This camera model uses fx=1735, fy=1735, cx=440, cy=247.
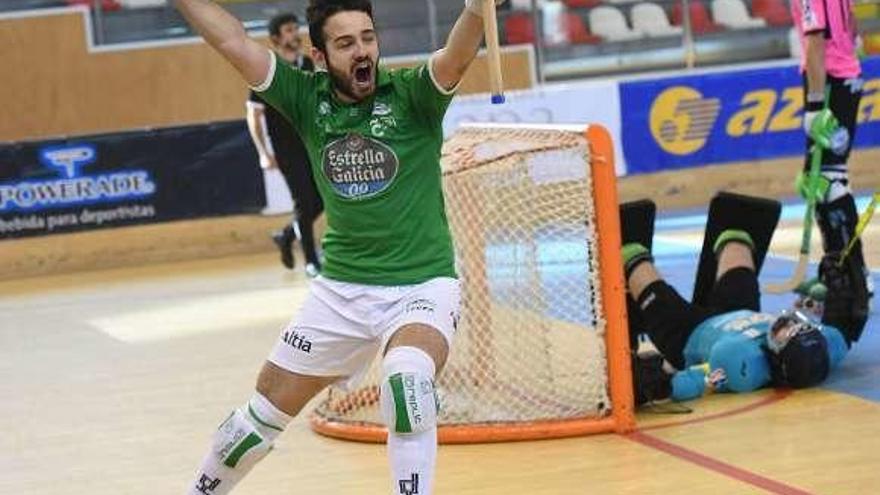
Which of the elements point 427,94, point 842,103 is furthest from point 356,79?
point 842,103

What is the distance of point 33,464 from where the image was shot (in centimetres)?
732

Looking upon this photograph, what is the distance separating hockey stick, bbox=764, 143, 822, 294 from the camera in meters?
9.58

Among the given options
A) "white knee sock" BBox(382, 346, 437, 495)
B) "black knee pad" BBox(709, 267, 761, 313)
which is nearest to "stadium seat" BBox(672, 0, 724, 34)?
"black knee pad" BBox(709, 267, 761, 313)

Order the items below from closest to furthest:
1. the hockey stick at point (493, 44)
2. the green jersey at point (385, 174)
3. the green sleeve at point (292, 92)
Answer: the hockey stick at point (493, 44) < the green jersey at point (385, 174) < the green sleeve at point (292, 92)

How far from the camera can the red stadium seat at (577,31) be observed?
18.5m

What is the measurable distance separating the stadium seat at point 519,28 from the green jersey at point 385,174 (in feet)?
41.3

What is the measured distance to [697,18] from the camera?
18656 millimetres

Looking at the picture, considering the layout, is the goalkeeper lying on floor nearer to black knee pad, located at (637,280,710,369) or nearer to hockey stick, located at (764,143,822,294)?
black knee pad, located at (637,280,710,369)

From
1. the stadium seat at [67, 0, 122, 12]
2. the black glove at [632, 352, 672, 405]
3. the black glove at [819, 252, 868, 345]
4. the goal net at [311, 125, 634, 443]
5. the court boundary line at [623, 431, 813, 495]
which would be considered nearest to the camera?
the court boundary line at [623, 431, 813, 495]

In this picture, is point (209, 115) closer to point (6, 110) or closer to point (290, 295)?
point (6, 110)

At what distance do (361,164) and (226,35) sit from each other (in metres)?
0.60

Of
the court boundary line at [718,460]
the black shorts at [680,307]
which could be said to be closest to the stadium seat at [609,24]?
the black shorts at [680,307]

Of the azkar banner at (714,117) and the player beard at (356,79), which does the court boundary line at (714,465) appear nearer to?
the player beard at (356,79)

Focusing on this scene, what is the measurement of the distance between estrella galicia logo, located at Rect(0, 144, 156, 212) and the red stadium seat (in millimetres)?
5583
